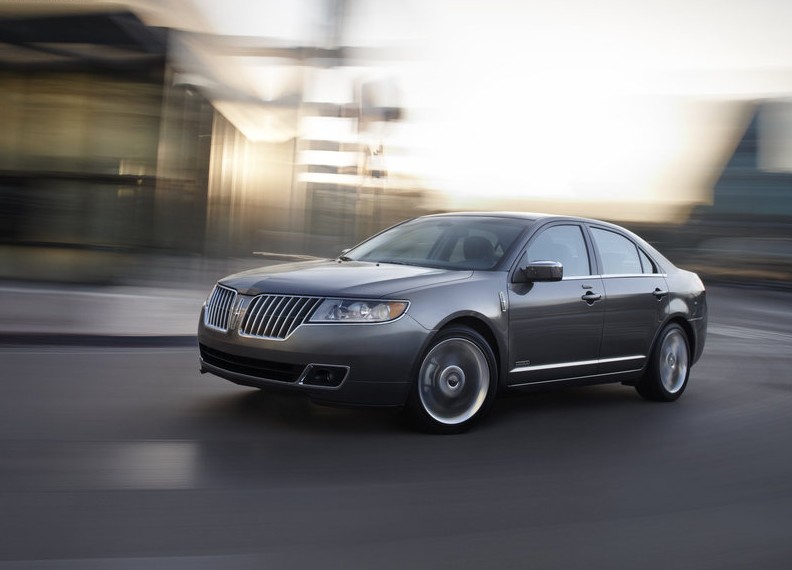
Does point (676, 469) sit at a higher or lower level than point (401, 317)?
lower

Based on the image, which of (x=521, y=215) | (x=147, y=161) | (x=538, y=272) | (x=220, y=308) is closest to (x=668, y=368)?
(x=521, y=215)

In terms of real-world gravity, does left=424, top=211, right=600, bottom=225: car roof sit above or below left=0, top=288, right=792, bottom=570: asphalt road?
above

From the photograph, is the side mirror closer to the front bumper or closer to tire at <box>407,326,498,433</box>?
tire at <box>407,326,498,433</box>

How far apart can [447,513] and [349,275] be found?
2.13 m

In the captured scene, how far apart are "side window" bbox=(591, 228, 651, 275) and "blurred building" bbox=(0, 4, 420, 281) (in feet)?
Result: 32.1

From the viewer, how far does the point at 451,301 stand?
6016 mm

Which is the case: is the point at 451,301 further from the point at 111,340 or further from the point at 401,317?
the point at 111,340

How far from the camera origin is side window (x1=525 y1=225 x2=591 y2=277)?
22.7ft

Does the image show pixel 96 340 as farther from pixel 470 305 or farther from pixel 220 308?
pixel 470 305

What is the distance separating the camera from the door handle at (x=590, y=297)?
701 centimetres

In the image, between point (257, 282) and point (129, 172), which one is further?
point (129, 172)

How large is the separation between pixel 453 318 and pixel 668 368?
2.84m

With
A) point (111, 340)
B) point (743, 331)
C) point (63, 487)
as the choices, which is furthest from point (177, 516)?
point (743, 331)

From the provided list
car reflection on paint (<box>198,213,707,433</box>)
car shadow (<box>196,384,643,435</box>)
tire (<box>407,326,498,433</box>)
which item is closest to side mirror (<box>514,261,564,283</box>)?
car reflection on paint (<box>198,213,707,433</box>)
